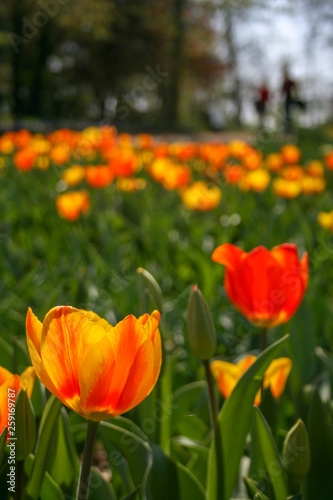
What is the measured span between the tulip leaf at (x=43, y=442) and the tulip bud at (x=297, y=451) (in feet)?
0.89

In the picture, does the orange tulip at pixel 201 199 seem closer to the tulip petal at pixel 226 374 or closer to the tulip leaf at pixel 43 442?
the tulip petal at pixel 226 374

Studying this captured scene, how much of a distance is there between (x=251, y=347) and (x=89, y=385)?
0.98 m

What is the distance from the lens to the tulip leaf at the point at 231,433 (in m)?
0.73

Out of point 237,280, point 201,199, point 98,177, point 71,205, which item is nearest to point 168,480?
point 237,280

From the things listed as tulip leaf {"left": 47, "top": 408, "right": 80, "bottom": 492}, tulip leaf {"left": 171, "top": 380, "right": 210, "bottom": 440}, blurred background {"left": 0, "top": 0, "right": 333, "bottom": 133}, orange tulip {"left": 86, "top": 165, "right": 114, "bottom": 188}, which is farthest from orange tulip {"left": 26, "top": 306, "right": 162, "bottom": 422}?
blurred background {"left": 0, "top": 0, "right": 333, "bottom": 133}

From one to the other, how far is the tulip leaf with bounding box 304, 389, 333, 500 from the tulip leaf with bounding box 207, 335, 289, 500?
10cm

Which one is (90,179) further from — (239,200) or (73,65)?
(73,65)

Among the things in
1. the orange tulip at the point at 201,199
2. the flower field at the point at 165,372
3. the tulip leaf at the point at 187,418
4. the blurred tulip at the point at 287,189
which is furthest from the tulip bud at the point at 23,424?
the blurred tulip at the point at 287,189

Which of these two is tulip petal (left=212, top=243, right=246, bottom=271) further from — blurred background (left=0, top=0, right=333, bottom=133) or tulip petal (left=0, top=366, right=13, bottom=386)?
blurred background (left=0, top=0, right=333, bottom=133)

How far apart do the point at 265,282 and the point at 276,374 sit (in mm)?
148

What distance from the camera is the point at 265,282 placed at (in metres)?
0.92

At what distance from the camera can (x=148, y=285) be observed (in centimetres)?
82

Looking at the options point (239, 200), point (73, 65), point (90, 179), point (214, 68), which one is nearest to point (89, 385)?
point (90, 179)

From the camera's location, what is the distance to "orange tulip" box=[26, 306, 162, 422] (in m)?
0.58
